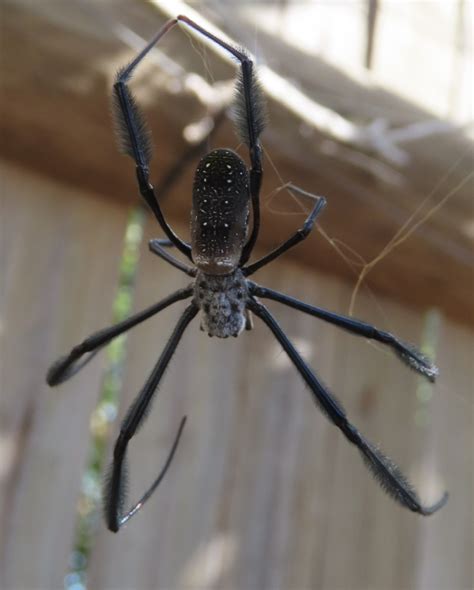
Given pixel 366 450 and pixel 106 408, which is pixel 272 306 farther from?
pixel 366 450

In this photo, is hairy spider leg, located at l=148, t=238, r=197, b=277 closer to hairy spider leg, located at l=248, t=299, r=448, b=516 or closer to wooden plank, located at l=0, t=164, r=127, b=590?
hairy spider leg, located at l=248, t=299, r=448, b=516

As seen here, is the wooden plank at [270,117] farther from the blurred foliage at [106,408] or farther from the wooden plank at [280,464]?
the wooden plank at [280,464]

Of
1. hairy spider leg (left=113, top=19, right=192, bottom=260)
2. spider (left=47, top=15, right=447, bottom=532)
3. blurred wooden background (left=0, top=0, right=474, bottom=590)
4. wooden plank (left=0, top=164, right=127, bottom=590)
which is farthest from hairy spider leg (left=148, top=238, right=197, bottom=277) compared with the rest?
wooden plank (left=0, top=164, right=127, bottom=590)

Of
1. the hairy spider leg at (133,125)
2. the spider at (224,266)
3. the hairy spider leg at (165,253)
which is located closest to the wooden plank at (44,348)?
the spider at (224,266)

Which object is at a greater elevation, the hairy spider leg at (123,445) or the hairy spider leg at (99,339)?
the hairy spider leg at (99,339)

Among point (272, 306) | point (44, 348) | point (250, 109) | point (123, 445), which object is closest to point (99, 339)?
point (123, 445)

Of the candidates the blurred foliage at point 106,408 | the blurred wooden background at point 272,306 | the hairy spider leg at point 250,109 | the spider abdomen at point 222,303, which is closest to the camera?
the hairy spider leg at point 250,109

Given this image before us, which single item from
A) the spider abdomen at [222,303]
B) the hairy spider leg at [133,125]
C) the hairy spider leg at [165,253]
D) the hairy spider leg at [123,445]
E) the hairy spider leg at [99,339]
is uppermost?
the hairy spider leg at [133,125]

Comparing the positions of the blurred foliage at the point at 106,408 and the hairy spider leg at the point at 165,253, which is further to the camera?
the blurred foliage at the point at 106,408
